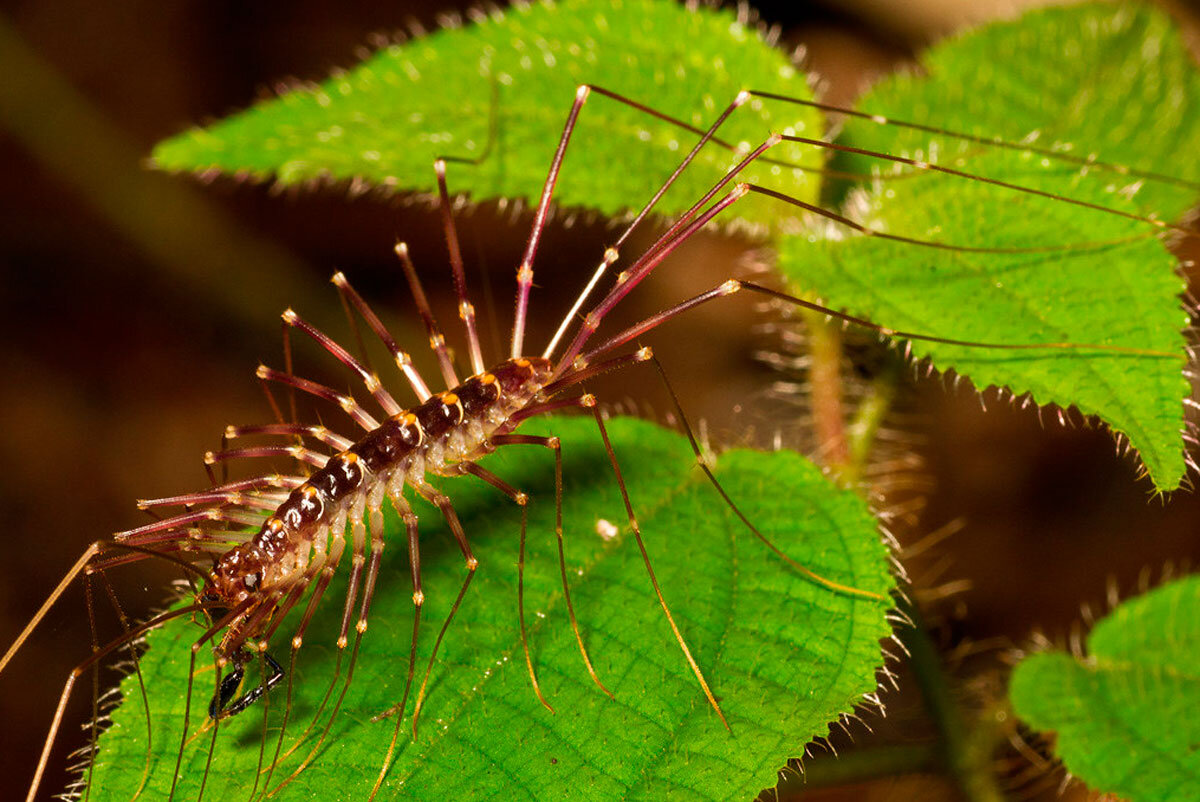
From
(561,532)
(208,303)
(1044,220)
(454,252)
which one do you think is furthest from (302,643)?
(208,303)

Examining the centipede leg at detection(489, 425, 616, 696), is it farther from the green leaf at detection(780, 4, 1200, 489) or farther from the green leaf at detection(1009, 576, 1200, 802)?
the green leaf at detection(1009, 576, 1200, 802)

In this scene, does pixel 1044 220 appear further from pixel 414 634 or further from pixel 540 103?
pixel 414 634

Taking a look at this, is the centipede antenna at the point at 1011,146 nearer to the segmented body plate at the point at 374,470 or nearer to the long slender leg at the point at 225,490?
the segmented body plate at the point at 374,470

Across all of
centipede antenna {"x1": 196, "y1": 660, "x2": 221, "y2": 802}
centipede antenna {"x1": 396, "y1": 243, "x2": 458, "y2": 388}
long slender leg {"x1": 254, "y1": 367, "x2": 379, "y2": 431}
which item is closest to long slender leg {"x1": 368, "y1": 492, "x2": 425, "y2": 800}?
centipede antenna {"x1": 196, "y1": 660, "x2": 221, "y2": 802}

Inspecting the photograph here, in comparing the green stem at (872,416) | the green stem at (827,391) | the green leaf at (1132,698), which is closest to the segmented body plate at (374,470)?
the green stem at (827,391)

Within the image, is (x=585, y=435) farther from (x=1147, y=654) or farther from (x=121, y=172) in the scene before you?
(x=121, y=172)

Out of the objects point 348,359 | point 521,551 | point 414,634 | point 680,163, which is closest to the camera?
point 414,634
